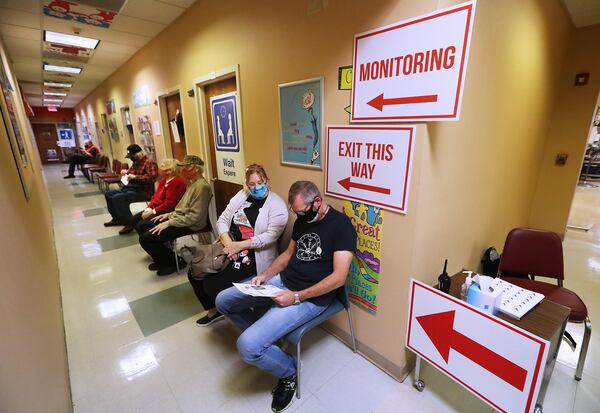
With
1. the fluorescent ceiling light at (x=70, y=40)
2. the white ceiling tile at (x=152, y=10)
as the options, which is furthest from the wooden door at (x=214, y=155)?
the fluorescent ceiling light at (x=70, y=40)

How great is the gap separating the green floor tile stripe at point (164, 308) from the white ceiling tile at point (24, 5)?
3.37m

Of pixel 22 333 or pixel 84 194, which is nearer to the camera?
pixel 22 333

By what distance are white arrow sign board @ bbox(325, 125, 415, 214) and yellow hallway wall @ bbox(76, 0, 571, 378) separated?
0.20 feet

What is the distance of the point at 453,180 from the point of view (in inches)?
64.5

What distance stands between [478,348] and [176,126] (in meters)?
4.19

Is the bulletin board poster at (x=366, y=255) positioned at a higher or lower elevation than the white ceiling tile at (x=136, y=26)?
lower

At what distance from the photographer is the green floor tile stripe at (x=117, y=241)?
3.69 metres

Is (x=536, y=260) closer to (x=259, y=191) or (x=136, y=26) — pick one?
(x=259, y=191)

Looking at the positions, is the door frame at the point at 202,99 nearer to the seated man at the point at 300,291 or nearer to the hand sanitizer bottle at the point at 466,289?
the seated man at the point at 300,291

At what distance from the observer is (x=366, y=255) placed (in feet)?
5.79

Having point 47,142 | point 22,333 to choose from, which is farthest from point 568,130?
point 47,142

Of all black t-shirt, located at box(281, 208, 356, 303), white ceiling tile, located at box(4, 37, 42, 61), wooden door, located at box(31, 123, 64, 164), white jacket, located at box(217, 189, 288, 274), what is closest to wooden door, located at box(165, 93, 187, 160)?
white ceiling tile, located at box(4, 37, 42, 61)

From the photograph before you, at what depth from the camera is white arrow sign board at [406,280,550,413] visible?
1084 mm

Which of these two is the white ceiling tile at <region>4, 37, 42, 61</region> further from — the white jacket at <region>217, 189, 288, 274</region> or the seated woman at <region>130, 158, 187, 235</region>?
the white jacket at <region>217, 189, 288, 274</region>
